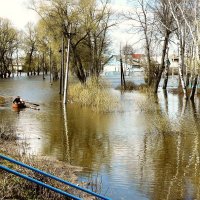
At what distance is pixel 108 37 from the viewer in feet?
180

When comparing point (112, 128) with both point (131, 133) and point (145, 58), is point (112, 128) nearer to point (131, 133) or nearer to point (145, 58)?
point (131, 133)

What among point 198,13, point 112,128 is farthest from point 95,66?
point 112,128

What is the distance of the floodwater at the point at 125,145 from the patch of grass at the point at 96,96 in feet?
3.27

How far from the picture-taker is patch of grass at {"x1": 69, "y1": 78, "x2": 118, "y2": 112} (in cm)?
2702

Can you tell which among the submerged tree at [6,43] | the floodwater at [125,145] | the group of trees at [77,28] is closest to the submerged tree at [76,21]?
the group of trees at [77,28]

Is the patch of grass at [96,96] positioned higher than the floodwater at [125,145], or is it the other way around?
the patch of grass at [96,96]

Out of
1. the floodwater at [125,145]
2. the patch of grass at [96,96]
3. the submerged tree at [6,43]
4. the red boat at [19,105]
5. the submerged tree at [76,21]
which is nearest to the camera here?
the floodwater at [125,145]

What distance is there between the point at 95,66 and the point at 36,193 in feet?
143

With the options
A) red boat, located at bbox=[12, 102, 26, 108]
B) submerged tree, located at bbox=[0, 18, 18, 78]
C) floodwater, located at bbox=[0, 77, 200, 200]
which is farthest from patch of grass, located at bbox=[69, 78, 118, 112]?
submerged tree, located at bbox=[0, 18, 18, 78]

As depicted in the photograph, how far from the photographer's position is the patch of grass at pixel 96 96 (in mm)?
27016

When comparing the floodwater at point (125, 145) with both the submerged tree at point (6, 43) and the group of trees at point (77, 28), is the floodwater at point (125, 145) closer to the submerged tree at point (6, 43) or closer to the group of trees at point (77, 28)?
the group of trees at point (77, 28)

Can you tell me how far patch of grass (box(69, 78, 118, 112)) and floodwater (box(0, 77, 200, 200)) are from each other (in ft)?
3.27

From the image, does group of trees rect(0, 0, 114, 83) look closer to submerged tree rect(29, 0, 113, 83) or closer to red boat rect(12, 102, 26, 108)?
submerged tree rect(29, 0, 113, 83)

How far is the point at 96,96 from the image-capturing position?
28094 mm
